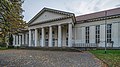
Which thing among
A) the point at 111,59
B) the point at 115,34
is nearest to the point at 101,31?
the point at 115,34

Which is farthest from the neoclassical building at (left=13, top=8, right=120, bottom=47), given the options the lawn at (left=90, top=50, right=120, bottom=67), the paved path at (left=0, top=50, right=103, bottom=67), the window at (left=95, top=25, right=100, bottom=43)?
the paved path at (left=0, top=50, right=103, bottom=67)

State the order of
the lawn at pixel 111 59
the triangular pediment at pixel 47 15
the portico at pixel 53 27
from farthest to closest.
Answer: the triangular pediment at pixel 47 15, the portico at pixel 53 27, the lawn at pixel 111 59

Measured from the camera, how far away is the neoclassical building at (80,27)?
2922 centimetres

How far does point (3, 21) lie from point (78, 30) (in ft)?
73.4

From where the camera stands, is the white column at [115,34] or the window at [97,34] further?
the window at [97,34]

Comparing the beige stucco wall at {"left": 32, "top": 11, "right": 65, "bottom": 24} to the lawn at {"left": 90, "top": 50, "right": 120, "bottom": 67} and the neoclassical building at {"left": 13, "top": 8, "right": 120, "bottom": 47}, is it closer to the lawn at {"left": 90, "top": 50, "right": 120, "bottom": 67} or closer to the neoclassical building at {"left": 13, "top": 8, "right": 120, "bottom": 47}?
the neoclassical building at {"left": 13, "top": 8, "right": 120, "bottom": 47}

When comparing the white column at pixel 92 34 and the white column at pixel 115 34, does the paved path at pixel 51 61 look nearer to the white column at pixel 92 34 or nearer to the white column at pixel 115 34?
the white column at pixel 115 34

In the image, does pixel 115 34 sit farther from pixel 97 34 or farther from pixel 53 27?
pixel 53 27

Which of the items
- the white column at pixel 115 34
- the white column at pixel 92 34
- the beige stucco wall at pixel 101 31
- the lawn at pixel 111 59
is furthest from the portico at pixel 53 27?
the lawn at pixel 111 59

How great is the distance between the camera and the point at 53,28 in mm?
40281

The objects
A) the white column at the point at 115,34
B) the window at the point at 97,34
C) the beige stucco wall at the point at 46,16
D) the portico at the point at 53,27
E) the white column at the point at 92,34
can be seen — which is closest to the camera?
the white column at the point at 115,34

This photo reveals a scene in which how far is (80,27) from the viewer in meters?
34.3

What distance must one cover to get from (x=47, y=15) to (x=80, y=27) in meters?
9.06

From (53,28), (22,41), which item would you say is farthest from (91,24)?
(22,41)
